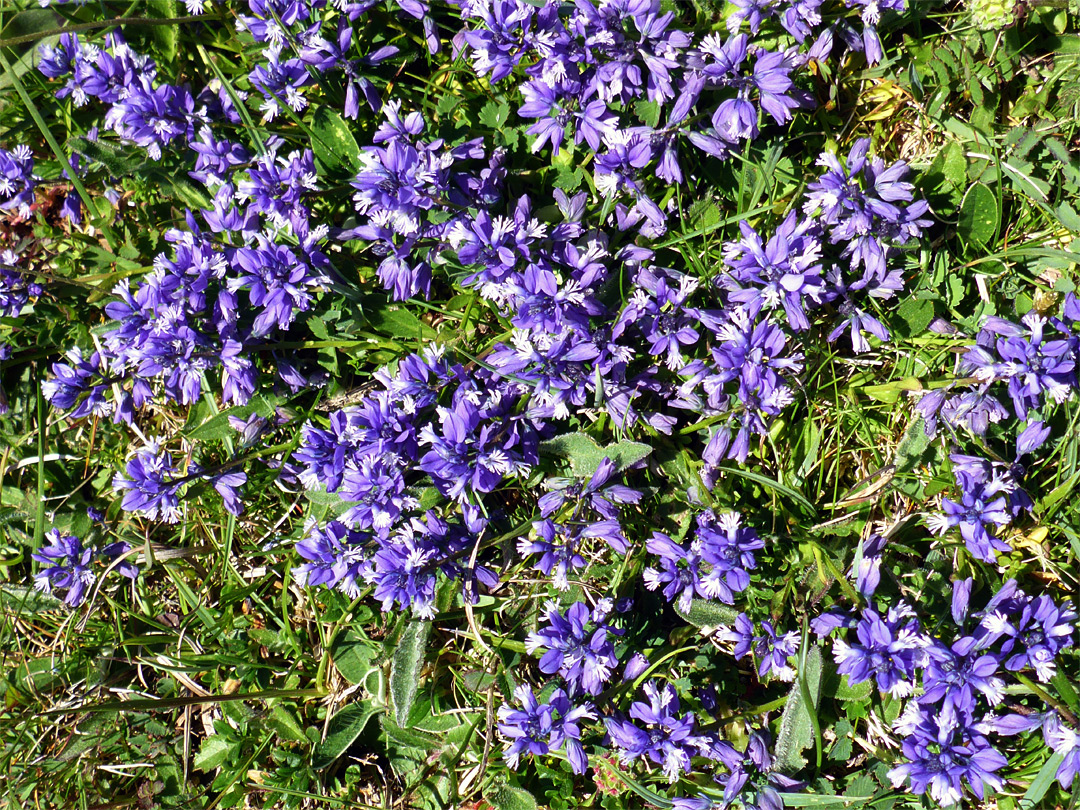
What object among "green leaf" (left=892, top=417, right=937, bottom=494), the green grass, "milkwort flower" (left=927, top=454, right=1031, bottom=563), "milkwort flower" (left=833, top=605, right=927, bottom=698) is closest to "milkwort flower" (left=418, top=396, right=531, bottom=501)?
the green grass

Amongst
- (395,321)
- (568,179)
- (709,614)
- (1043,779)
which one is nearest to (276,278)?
(395,321)

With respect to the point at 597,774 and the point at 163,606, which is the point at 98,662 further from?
the point at 597,774

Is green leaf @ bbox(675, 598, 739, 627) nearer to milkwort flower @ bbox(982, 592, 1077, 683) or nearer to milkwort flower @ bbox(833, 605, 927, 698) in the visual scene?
milkwort flower @ bbox(833, 605, 927, 698)

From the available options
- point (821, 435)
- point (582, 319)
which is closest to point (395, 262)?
point (582, 319)

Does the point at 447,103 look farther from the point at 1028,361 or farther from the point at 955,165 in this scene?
the point at 1028,361

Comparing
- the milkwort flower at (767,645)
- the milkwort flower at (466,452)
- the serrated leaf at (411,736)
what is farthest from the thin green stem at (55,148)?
the milkwort flower at (767,645)
